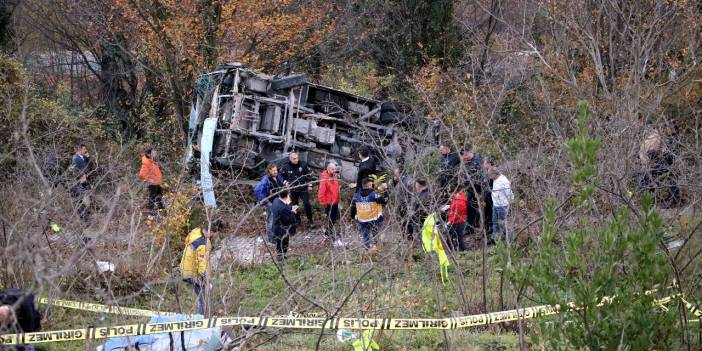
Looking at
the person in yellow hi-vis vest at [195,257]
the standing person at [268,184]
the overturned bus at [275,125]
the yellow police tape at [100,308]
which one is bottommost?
the yellow police tape at [100,308]

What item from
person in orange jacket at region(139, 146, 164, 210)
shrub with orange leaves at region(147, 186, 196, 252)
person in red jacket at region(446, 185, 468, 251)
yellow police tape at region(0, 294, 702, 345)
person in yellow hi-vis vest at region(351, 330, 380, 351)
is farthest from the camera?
person in orange jacket at region(139, 146, 164, 210)

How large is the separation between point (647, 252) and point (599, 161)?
424cm

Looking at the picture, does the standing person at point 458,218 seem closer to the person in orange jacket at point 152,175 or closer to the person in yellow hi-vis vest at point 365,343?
the person in yellow hi-vis vest at point 365,343

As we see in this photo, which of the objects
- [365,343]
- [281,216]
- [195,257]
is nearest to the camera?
[365,343]

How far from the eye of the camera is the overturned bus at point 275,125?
1733cm

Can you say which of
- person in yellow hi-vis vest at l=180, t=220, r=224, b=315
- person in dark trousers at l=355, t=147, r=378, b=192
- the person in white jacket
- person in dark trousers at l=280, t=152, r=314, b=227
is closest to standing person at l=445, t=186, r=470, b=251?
the person in white jacket

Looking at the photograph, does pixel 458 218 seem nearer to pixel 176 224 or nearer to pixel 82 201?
pixel 176 224

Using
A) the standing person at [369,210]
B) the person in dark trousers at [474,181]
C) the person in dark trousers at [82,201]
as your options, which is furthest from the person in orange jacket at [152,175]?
the person in dark trousers at [474,181]

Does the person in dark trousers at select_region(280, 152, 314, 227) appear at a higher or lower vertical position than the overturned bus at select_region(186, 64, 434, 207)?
lower

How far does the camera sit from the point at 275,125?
58.3ft

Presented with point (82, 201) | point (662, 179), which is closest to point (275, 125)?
point (82, 201)

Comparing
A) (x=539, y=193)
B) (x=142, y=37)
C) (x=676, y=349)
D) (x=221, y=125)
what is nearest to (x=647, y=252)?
(x=676, y=349)

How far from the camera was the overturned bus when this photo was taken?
1733 cm

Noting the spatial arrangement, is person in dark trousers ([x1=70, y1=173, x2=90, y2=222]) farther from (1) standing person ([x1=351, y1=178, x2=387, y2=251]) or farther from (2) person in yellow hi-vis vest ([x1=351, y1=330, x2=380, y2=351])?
(1) standing person ([x1=351, y1=178, x2=387, y2=251])
